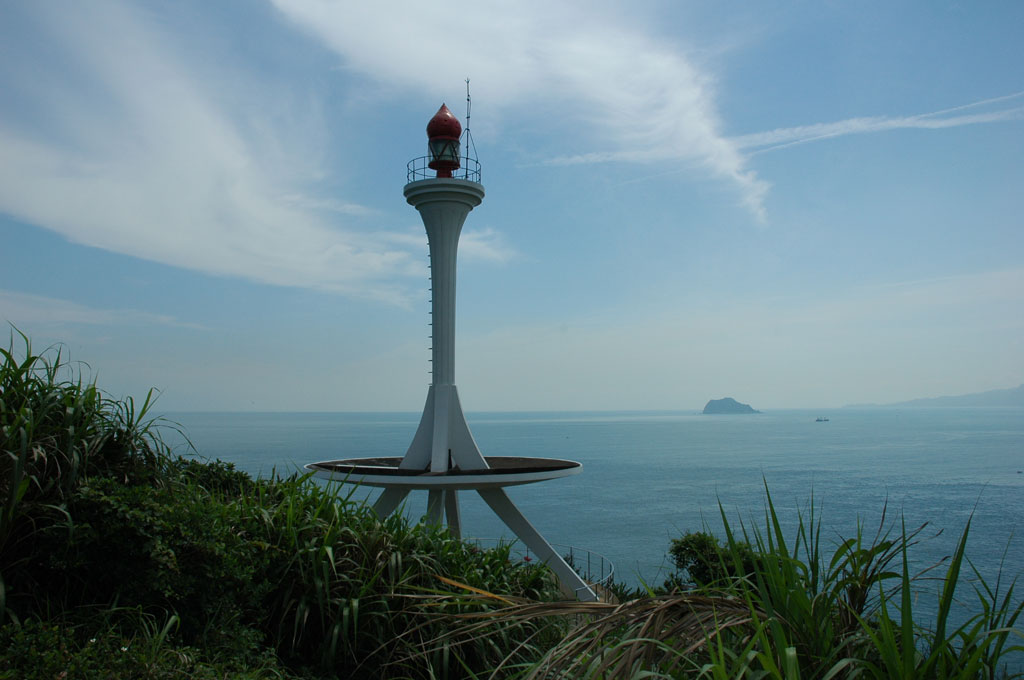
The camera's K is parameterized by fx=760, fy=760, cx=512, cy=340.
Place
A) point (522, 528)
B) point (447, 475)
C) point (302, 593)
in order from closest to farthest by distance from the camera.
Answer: point (302, 593) < point (447, 475) < point (522, 528)

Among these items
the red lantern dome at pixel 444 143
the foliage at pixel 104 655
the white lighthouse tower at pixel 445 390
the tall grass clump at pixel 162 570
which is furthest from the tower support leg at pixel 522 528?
the foliage at pixel 104 655

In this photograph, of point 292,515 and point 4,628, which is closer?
point 4,628

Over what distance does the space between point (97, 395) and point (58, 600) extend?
64.7 inches

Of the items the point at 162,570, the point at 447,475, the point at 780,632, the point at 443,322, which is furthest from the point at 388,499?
the point at 780,632

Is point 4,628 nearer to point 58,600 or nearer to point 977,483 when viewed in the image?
point 58,600

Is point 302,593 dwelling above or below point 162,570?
below

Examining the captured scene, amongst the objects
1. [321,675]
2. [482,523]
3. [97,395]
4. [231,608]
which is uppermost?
[97,395]

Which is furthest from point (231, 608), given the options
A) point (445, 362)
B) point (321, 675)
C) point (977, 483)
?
point (977, 483)

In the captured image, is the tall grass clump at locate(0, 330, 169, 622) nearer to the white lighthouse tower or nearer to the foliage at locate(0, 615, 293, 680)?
the foliage at locate(0, 615, 293, 680)

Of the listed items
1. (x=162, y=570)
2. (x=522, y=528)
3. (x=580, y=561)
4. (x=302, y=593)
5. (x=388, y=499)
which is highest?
(x=162, y=570)

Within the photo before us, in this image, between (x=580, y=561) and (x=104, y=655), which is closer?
(x=104, y=655)

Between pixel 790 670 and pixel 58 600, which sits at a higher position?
pixel 790 670

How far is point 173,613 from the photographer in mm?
5711

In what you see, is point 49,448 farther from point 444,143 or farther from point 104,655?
point 444,143
